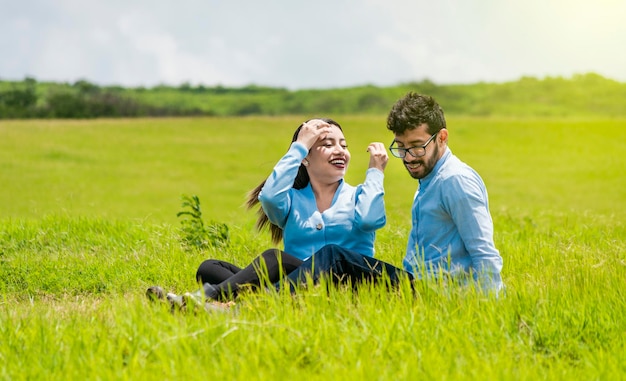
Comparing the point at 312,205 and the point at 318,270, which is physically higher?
the point at 312,205

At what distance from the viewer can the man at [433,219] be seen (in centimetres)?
502

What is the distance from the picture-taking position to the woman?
5.59 meters

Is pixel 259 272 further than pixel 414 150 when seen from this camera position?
Yes

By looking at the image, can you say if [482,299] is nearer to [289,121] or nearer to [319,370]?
[319,370]

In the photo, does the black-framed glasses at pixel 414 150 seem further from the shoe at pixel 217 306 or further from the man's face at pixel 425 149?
the shoe at pixel 217 306

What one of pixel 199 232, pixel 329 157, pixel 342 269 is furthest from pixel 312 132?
pixel 199 232

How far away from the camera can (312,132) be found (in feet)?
19.1

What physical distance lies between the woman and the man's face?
463mm

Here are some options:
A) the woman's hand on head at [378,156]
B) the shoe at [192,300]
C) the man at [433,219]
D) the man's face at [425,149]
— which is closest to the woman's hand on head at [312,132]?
the woman's hand on head at [378,156]

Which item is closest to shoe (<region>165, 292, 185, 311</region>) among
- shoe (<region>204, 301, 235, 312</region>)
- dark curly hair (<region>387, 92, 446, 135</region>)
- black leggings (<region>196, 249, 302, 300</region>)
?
shoe (<region>204, 301, 235, 312</region>)

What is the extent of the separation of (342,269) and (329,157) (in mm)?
988

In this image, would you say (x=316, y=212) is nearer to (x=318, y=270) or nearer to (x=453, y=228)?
(x=318, y=270)

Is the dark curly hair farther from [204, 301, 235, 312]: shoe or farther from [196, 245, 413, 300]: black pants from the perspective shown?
[204, 301, 235, 312]: shoe

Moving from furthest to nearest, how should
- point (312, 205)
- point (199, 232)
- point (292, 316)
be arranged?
point (199, 232) → point (312, 205) → point (292, 316)
